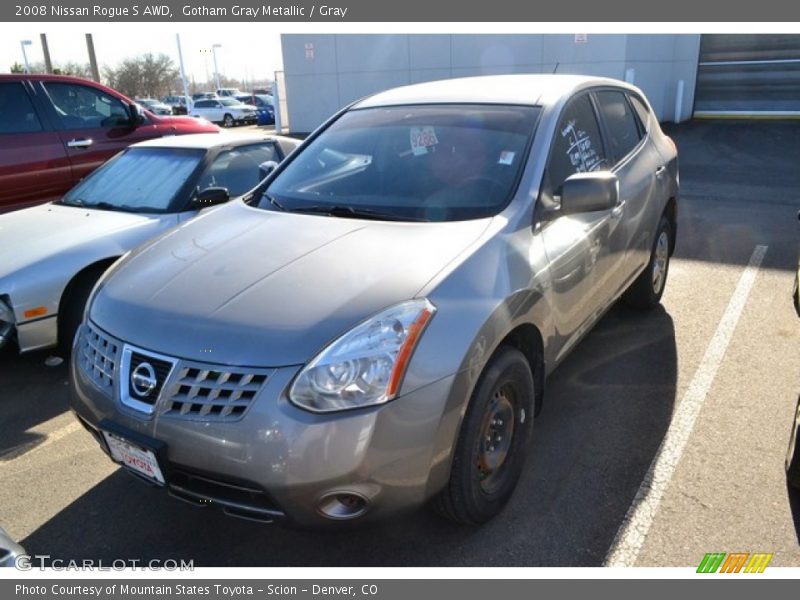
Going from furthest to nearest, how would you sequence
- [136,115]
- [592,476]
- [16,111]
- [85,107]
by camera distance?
[136,115]
[85,107]
[16,111]
[592,476]

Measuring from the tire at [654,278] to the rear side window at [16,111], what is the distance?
5.91 m

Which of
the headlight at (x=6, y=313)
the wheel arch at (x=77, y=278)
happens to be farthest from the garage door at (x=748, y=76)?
the headlight at (x=6, y=313)

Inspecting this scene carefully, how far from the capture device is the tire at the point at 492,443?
8.12ft

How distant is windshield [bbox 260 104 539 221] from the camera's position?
10.2 feet

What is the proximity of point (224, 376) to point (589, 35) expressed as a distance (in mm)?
16841

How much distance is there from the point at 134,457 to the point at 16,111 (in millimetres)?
5565

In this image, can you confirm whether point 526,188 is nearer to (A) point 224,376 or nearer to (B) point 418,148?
(B) point 418,148

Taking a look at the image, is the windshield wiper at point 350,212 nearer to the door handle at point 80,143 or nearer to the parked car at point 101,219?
the parked car at point 101,219

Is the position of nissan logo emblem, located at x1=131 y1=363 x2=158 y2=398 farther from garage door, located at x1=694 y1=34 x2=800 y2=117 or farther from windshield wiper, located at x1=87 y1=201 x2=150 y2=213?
garage door, located at x1=694 y1=34 x2=800 y2=117

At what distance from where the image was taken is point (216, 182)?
5223 millimetres

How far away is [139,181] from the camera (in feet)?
17.4

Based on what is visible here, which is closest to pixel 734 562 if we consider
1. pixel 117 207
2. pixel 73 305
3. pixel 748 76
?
pixel 73 305

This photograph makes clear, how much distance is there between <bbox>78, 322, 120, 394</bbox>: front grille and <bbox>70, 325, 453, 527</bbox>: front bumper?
251 mm

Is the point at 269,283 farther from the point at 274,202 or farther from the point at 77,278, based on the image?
the point at 77,278
